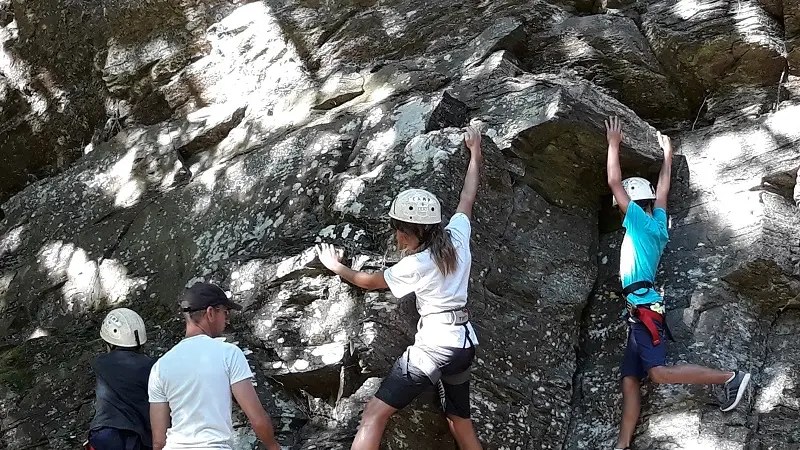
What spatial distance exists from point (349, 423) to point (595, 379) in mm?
2226

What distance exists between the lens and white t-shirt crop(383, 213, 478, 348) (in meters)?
5.29

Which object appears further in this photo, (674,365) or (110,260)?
(110,260)

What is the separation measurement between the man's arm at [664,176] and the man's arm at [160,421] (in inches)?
172

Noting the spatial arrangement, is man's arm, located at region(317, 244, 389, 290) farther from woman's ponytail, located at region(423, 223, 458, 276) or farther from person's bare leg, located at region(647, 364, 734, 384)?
person's bare leg, located at region(647, 364, 734, 384)

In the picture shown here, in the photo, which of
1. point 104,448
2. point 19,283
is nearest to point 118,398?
point 104,448

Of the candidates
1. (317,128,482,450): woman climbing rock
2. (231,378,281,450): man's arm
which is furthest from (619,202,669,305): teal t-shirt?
(231,378,281,450): man's arm

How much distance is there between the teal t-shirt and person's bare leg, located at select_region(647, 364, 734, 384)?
0.56 m

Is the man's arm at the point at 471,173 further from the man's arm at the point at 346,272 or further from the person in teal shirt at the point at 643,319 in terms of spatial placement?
the person in teal shirt at the point at 643,319

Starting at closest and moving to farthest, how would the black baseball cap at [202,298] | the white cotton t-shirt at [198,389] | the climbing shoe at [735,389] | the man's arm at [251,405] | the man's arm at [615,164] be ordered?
the white cotton t-shirt at [198,389] → the man's arm at [251,405] → the black baseball cap at [202,298] → the climbing shoe at [735,389] → the man's arm at [615,164]

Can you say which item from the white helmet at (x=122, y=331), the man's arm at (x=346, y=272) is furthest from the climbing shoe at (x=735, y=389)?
the white helmet at (x=122, y=331)

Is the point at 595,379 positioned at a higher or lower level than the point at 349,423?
lower

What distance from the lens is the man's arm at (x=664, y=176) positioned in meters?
6.81

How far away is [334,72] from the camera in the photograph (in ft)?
28.1

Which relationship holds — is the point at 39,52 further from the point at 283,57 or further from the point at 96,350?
the point at 96,350
